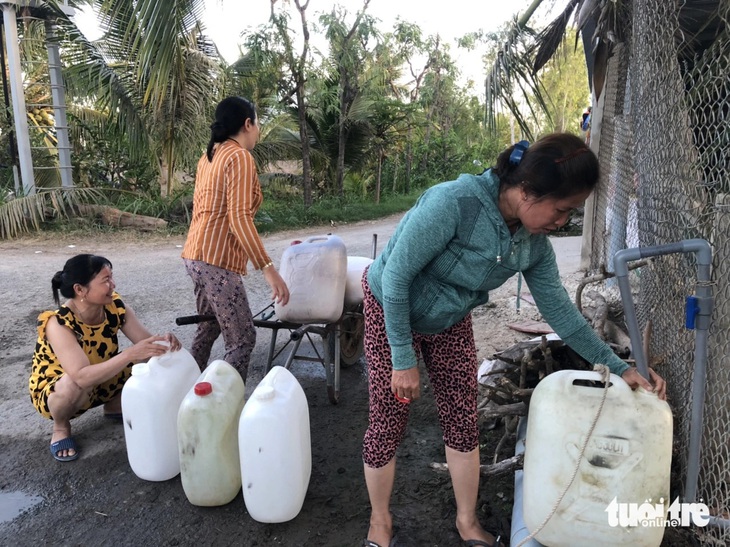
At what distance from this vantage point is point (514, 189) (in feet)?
5.41

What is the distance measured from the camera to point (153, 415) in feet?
8.10

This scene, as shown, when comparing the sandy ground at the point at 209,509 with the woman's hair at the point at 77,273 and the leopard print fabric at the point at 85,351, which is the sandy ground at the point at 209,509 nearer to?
the leopard print fabric at the point at 85,351

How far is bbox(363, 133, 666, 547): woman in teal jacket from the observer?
1.60 meters

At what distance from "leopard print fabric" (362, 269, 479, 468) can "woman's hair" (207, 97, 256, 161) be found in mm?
1277

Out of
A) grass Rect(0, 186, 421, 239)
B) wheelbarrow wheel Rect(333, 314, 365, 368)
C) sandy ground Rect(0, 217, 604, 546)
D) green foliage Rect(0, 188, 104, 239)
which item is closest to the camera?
sandy ground Rect(0, 217, 604, 546)

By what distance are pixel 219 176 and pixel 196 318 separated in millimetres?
740

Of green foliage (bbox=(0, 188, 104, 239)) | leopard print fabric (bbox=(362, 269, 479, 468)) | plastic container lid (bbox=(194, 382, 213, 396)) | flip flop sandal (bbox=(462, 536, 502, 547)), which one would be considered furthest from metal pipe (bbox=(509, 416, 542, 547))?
green foliage (bbox=(0, 188, 104, 239))

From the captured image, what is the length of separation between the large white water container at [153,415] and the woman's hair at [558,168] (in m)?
1.80

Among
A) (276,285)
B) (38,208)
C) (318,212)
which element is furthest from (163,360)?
(318,212)

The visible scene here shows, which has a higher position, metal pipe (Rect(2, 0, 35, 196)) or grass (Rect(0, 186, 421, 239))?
metal pipe (Rect(2, 0, 35, 196))

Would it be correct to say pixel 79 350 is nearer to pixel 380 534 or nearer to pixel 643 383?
pixel 380 534

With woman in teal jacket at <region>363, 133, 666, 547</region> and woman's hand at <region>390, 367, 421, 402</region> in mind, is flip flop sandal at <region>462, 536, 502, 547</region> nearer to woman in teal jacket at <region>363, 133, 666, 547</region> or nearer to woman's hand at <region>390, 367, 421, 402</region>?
woman in teal jacket at <region>363, 133, 666, 547</region>

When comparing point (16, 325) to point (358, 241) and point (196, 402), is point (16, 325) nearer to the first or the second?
point (196, 402)

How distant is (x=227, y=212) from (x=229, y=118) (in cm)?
48
